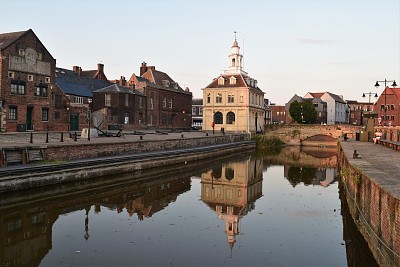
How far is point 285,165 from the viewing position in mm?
36594

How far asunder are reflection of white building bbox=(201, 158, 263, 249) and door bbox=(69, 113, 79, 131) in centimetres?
1973

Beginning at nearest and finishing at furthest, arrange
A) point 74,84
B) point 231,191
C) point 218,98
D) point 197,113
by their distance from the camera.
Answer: point 231,191, point 74,84, point 218,98, point 197,113

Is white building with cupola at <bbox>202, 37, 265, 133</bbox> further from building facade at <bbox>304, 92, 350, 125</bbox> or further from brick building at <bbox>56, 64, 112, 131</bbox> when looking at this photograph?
building facade at <bbox>304, 92, 350, 125</bbox>

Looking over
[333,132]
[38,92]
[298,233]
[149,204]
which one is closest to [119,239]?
[149,204]

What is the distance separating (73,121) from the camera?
140ft

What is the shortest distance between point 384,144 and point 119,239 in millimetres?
27158

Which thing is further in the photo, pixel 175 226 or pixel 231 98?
pixel 231 98

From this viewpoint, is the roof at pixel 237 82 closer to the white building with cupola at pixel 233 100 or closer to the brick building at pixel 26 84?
the white building with cupola at pixel 233 100

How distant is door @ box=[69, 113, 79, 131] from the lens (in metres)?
42.1

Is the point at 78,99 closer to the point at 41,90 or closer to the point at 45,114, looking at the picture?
the point at 45,114

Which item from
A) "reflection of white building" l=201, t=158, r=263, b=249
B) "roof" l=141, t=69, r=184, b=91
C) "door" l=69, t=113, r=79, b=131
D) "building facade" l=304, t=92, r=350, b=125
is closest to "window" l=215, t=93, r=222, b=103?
"roof" l=141, t=69, r=184, b=91

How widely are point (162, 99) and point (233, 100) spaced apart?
41.4 ft

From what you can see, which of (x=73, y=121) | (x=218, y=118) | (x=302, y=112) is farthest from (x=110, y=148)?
(x=302, y=112)

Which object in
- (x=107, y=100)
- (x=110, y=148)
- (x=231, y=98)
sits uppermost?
(x=231, y=98)
